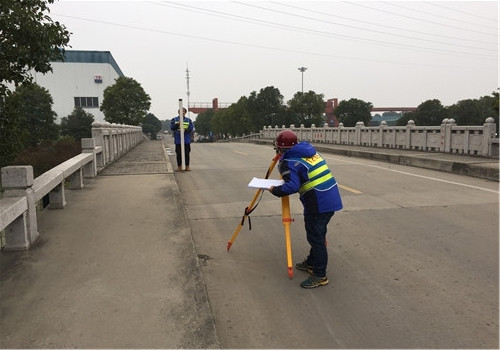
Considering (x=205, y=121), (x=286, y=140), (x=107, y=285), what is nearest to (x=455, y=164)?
(x=286, y=140)

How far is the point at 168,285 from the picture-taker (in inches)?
154

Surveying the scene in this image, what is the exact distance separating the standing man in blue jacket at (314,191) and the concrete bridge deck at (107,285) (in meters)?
1.13

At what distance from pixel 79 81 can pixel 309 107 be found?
39.5 meters

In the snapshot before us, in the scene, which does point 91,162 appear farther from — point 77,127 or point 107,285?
point 77,127

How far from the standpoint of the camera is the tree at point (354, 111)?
71062 mm

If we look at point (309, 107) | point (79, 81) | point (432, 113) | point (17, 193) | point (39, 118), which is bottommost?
point (17, 193)

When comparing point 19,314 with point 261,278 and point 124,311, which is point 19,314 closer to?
point 124,311

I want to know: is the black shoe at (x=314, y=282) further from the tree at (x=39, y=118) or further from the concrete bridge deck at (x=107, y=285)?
the tree at (x=39, y=118)

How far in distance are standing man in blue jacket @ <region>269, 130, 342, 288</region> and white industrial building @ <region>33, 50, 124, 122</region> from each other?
72.2 m

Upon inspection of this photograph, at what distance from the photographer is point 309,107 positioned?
6100 cm

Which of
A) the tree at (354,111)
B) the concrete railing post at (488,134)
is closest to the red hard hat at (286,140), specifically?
the concrete railing post at (488,134)

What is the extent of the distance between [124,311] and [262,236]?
8.84 feet

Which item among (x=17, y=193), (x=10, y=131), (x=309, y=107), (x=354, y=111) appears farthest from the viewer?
(x=354, y=111)

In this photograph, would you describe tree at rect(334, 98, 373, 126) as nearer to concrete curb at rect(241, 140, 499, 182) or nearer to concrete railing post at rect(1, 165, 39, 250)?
concrete curb at rect(241, 140, 499, 182)
